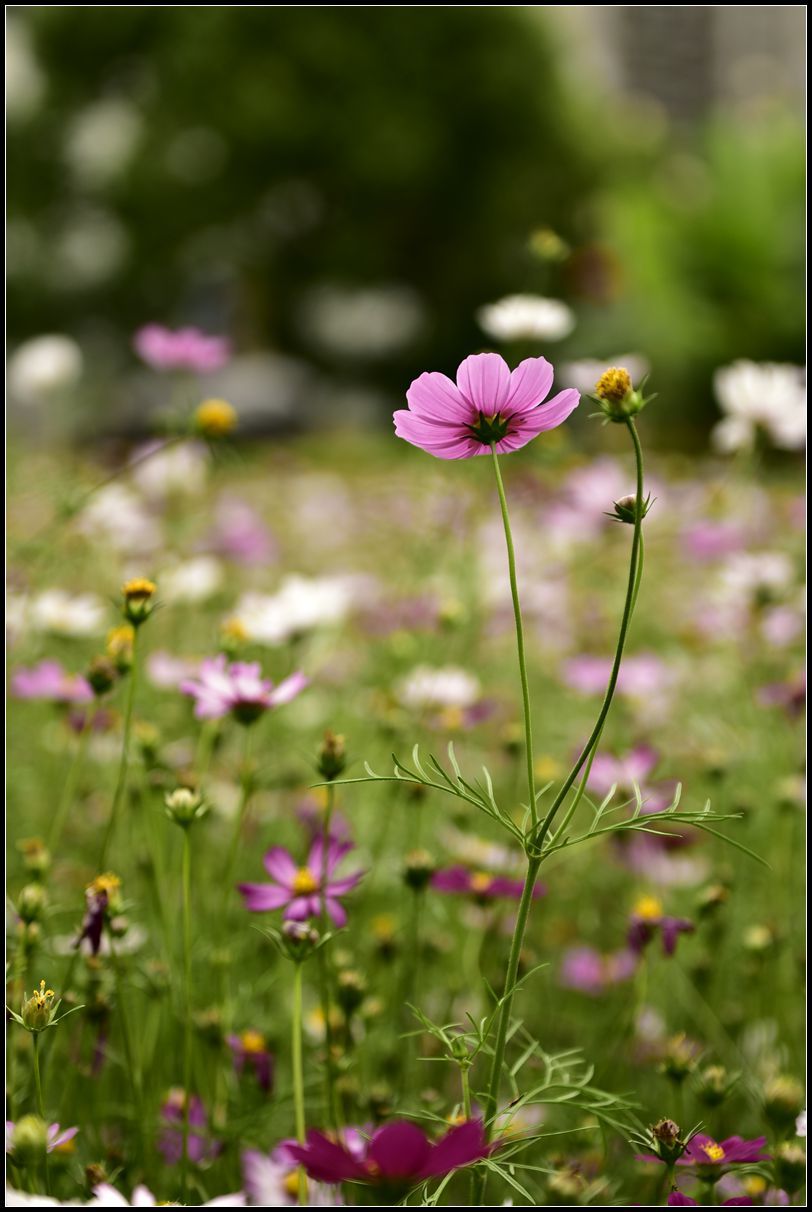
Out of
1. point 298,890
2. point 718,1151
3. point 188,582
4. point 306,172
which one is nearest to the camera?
point 718,1151

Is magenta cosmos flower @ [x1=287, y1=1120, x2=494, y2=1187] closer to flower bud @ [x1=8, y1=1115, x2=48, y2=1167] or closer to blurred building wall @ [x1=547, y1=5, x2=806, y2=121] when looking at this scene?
flower bud @ [x1=8, y1=1115, x2=48, y2=1167]

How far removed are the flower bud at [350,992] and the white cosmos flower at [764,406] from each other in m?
0.57

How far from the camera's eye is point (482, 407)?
14.7 inches

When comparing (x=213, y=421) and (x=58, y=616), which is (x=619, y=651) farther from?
(x=58, y=616)

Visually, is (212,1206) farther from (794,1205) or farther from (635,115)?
(635,115)

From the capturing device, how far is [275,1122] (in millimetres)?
628

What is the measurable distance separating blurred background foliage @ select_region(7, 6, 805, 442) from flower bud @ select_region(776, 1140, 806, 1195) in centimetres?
569

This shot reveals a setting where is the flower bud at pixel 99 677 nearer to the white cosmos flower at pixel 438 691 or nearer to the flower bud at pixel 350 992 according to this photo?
the flower bud at pixel 350 992

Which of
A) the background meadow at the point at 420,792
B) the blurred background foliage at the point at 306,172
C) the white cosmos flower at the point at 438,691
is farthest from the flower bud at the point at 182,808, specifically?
the blurred background foliage at the point at 306,172

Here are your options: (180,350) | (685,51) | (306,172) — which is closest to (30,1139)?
(180,350)

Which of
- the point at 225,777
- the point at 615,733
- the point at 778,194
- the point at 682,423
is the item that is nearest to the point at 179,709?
the point at 225,777

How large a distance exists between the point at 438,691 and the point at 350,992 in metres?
0.37

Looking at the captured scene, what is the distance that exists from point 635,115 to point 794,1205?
8403 millimetres

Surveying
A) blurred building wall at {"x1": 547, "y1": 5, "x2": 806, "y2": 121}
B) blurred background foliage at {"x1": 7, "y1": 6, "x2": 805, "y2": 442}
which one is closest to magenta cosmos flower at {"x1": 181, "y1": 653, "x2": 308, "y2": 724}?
blurred background foliage at {"x1": 7, "y1": 6, "x2": 805, "y2": 442}
